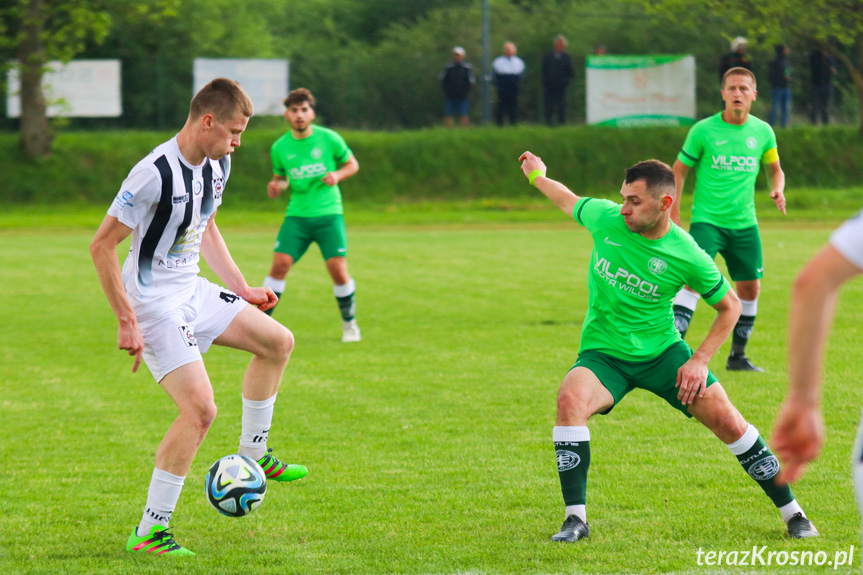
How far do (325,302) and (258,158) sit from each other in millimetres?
17767

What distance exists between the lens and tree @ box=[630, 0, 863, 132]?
27984mm

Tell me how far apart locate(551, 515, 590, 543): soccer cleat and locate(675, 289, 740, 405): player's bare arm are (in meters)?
0.75

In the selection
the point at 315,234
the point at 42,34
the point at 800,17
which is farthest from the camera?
the point at 42,34

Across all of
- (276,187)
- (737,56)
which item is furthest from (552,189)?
(737,56)

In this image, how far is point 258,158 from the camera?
30.2 m

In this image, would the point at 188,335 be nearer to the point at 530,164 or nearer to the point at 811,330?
the point at 530,164

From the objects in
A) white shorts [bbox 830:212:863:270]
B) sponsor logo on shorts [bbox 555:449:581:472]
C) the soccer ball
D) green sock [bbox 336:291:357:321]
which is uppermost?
white shorts [bbox 830:212:863:270]

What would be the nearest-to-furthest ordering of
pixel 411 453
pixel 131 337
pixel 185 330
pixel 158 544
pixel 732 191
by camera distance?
pixel 131 337, pixel 158 544, pixel 185 330, pixel 411 453, pixel 732 191

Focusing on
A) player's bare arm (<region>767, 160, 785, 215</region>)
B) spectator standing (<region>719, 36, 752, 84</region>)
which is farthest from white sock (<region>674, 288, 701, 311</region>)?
spectator standing (<region>719, 36, 752, 84</region>)

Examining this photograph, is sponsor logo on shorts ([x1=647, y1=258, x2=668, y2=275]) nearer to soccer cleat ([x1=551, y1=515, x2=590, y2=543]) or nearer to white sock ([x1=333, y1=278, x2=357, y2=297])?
soccer cleat ([x1=551, y1=515, x2=590, y2=543])

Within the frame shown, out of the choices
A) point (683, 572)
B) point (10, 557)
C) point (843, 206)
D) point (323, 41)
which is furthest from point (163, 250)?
point (323, 41)

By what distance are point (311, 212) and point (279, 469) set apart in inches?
209

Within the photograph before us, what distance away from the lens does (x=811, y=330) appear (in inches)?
97.8

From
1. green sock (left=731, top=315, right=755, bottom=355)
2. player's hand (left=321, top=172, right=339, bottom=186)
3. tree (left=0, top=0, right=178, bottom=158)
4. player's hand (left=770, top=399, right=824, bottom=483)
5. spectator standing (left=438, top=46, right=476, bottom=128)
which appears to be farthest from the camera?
spectator standing (left=438, top=46, right=476, bottom=128)
